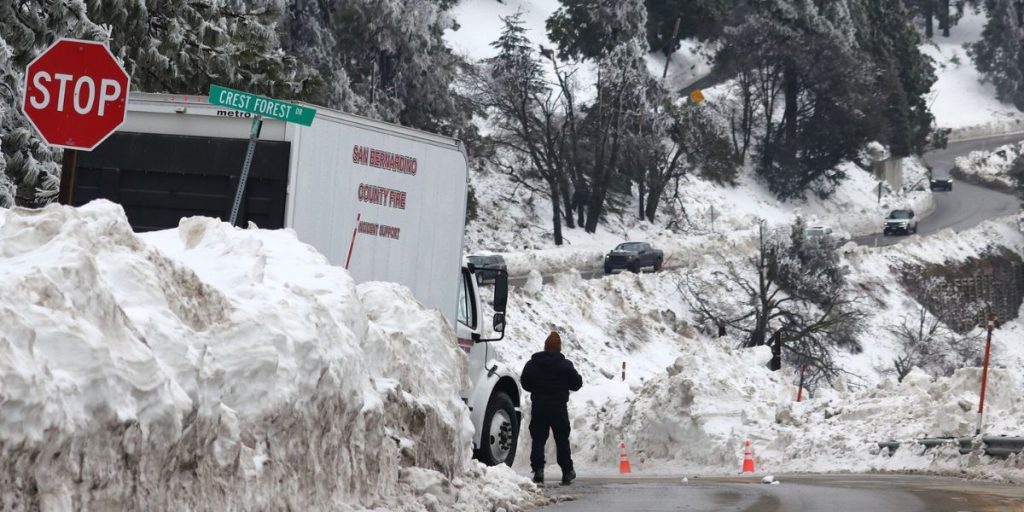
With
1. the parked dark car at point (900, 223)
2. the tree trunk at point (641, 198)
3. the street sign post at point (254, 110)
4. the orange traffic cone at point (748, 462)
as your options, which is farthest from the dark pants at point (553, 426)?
the parked dark car at point (900, 223)

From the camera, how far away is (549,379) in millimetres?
15062

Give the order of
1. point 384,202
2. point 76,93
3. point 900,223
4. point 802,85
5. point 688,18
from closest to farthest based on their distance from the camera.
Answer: point 76,93, point 384,202, point 900,223, point 802,85, point 688,18

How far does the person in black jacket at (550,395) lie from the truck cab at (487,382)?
30 centimetres

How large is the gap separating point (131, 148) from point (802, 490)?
22.7 ft

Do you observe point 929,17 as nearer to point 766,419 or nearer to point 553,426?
point 766,419

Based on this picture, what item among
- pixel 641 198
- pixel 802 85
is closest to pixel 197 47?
pixel 641 198

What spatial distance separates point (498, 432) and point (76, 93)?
5.73 metres

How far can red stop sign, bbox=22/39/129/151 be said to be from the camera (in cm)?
1098

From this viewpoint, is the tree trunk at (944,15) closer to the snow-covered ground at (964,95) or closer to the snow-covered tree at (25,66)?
the snow-covered ground at (964,95)

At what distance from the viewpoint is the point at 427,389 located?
39.4 feet

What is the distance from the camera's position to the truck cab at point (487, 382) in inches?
578

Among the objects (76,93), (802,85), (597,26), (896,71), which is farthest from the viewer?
(896,71)

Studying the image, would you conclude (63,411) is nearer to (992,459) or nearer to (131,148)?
(131,148)

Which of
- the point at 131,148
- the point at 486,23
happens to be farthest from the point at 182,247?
the point at 486,23
